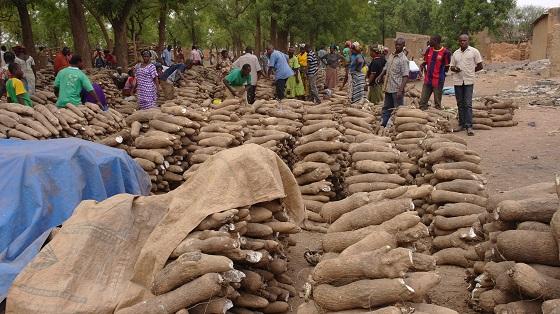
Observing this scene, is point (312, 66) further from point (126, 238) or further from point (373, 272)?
point (373, 272)

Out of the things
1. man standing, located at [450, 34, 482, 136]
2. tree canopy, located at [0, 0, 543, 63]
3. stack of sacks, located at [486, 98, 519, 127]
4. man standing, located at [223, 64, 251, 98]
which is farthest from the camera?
tree canopy, located at [0, 0, 543, 63]

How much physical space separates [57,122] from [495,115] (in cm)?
894

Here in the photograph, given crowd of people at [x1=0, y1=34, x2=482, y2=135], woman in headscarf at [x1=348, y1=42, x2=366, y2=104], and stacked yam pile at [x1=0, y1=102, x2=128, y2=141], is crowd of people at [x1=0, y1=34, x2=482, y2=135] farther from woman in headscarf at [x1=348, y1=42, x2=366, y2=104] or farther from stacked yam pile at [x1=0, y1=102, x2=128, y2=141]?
stacked yam pile at [x1=0, y1=102, x2=128, y2=141]

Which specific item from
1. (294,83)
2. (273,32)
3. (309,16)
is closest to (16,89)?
(294,83)

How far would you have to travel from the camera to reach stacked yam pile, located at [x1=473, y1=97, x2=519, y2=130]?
11.5 metres

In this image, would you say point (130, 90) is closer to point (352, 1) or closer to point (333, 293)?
point (333, 293)

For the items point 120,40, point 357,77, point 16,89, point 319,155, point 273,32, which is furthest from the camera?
point 273,32

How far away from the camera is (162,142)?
689cm

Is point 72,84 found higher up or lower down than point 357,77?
higher up

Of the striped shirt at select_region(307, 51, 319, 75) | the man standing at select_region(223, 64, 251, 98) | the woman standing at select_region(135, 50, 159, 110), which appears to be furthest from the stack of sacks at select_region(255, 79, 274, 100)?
the woman standing at select_region(135, 50, 159, 110)

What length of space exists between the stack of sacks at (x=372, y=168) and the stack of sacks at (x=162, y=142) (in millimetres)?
2289

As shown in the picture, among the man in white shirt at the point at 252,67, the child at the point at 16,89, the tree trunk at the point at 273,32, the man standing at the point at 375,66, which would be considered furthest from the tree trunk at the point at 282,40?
the child at the point at 16,89

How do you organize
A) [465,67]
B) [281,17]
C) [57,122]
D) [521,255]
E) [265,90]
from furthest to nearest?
[281,17], [265,90], [465,67], [57,122], [521,255]

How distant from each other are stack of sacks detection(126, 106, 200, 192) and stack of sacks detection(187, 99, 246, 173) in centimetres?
15
